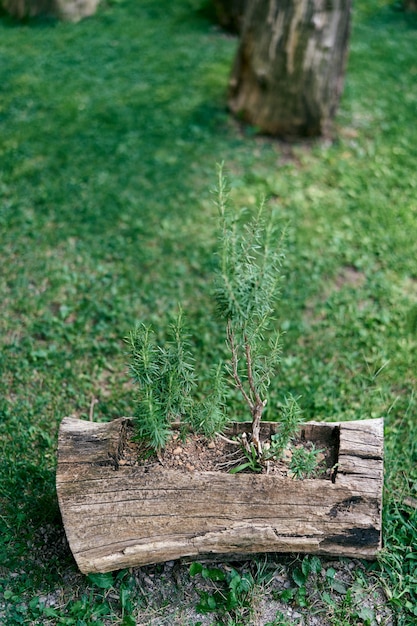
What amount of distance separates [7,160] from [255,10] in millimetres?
2300

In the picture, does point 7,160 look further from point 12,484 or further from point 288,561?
point 288,561

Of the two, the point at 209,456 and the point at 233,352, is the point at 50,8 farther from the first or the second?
the point at 209,456

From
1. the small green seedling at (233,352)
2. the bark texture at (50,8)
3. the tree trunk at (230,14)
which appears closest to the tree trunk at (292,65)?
the tree trunk at (230,14)

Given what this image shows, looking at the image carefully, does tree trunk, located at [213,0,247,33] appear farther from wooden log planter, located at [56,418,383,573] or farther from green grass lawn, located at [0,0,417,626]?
wooden log planter, located at [56,418,383,573]

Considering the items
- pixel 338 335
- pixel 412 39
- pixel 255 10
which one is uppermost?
pixel 255 10

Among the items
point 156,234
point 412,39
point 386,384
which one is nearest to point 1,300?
point 156,234

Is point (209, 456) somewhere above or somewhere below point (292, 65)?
below

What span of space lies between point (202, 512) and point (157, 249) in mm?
2350

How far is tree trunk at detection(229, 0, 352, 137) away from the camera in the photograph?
521cm

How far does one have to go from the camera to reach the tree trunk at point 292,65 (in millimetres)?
5215

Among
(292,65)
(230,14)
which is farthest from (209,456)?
(230,14)

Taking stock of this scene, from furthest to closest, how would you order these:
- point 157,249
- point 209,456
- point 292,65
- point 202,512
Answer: point 292,65 < point 157,249 < point 209,456 < point 202,512

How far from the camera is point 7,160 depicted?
5.39 metres

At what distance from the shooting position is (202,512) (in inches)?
107
